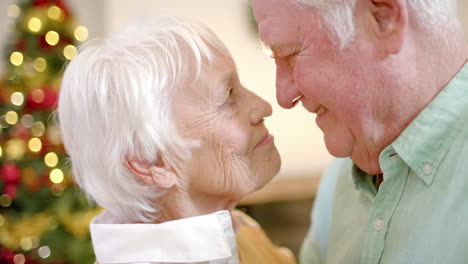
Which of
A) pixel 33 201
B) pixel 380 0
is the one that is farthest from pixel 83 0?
pixel 380 0

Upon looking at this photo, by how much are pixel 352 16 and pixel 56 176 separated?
7.12 feet

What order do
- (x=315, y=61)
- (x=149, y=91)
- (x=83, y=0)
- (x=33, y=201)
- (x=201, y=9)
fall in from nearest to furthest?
(x=315, y=61) < (x=149, y=91) < (x=33, y=201) < (x=83, y=0) < (x=201, y=9)

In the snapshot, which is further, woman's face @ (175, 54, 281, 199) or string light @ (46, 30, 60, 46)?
string light @ (46, 30, 60, 46)

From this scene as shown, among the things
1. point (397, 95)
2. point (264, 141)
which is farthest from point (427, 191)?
point (264, 141)

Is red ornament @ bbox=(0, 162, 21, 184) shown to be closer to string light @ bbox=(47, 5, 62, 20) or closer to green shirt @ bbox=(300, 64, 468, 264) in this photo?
string light @ bbox=(47, 5, 62, 20)

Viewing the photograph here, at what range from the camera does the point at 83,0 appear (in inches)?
178

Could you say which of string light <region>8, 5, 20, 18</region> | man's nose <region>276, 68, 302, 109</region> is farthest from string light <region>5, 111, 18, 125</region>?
man's nose <region>276, 68, 302, 109</region>

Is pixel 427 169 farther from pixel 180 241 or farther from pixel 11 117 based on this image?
pixel 11 117

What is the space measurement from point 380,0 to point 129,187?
30.8 inches

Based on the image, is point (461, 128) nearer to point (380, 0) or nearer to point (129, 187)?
point (380, 0)

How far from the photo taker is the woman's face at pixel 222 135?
1474mm

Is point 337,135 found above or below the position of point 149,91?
below

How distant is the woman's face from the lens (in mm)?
1474

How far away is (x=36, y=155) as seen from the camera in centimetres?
300
